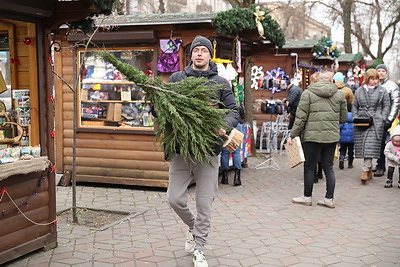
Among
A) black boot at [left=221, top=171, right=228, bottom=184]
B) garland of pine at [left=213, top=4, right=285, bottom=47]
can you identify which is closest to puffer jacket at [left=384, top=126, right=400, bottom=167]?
black boot at [left=221, top=171, right=228, bottom=184]

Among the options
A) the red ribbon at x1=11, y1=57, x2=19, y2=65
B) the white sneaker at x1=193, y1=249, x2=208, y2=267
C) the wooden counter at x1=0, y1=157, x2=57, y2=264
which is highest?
the red ribbon at x1=11, y1=57, x2=19, y2=65

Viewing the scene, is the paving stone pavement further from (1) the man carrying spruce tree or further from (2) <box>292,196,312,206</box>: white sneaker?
(1) the man carrying spruce tree

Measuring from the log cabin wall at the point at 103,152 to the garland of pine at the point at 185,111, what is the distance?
371cm

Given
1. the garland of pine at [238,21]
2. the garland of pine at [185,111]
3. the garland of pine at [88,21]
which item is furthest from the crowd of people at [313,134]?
the garland of pine at [238,21]

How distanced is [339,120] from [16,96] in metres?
4.28

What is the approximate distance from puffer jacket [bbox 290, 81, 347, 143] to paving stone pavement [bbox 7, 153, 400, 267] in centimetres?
102

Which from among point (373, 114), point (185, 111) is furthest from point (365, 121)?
point (185, 111)

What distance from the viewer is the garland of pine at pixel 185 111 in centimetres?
396

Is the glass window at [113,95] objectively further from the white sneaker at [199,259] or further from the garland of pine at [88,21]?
the white sneaker at [199,259]

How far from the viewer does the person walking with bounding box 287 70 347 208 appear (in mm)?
6727

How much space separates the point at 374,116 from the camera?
28.1 ft

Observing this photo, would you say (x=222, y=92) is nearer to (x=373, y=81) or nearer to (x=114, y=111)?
(x=114, y=111)

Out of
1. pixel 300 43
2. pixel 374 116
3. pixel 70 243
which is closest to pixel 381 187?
pixel 374 116

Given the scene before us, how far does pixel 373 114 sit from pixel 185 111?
18.1 feet
